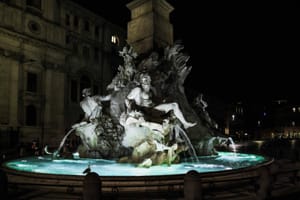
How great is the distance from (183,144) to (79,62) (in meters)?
37.8

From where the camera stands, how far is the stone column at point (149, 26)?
51.8 ft

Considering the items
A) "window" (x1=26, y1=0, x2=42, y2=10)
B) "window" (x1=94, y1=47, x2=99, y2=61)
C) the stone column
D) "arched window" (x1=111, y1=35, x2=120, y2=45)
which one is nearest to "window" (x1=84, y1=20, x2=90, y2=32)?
"window" (x1=94, y1=47, x2=99, y2=61)

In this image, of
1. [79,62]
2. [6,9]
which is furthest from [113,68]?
[6,9]

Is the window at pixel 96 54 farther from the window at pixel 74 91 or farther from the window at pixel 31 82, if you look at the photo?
the window at pixel 31 82

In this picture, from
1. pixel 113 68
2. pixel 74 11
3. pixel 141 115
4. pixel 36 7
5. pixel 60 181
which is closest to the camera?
pixel 60 181

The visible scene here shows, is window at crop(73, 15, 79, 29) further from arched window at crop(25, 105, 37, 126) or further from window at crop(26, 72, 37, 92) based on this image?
arched window at crop(25, 105, 37, 126)

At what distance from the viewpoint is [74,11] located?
149ft

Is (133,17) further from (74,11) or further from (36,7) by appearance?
(74,11)

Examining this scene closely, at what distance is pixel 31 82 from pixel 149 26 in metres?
27.1

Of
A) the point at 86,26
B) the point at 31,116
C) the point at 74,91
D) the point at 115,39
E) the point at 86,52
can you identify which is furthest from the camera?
the point at 115,39

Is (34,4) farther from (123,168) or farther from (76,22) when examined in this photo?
(123,168)

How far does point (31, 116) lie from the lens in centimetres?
3800

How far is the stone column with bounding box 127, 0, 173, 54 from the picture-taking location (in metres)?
15.8

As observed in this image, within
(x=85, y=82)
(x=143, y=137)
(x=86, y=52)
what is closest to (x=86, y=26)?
(x=86, y=52)
